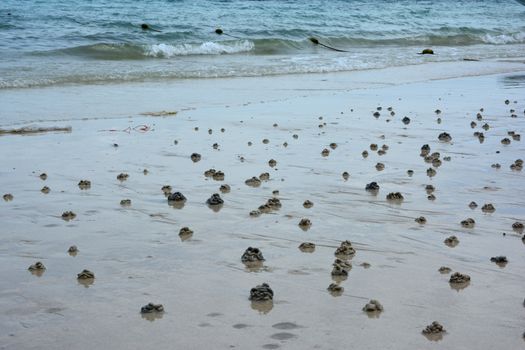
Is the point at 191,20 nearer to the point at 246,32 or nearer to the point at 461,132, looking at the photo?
the point at 246,32

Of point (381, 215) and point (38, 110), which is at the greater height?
point (381, 215)

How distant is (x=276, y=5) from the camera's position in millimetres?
47938

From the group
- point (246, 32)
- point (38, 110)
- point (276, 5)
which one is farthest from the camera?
point (276, 5)

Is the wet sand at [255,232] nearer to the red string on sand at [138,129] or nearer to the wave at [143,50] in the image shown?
the red string on sand at [138,129]

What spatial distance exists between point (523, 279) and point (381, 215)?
186 cm

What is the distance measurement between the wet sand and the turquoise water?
8.28 metres

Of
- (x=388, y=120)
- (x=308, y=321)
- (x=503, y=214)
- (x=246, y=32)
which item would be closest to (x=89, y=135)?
(x=388, y=120)

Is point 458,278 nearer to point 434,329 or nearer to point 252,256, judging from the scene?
point 434,329

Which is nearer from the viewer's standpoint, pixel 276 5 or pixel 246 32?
pixel 246 32

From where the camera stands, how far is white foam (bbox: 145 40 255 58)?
2612 centimetres

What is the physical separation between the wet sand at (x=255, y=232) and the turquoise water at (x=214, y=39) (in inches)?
326

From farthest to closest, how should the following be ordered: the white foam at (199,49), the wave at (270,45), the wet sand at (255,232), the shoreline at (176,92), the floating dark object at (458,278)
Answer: the white foam at (199,49) → the wave at (270,45) → the shoreline at (176,92) → the floating dark object at (458,278) → the wet sand at (255,232)

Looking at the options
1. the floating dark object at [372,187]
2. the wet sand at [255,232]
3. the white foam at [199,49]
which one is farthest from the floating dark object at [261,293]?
the white foam at [199,49]

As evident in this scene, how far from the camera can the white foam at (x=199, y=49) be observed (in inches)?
1029
